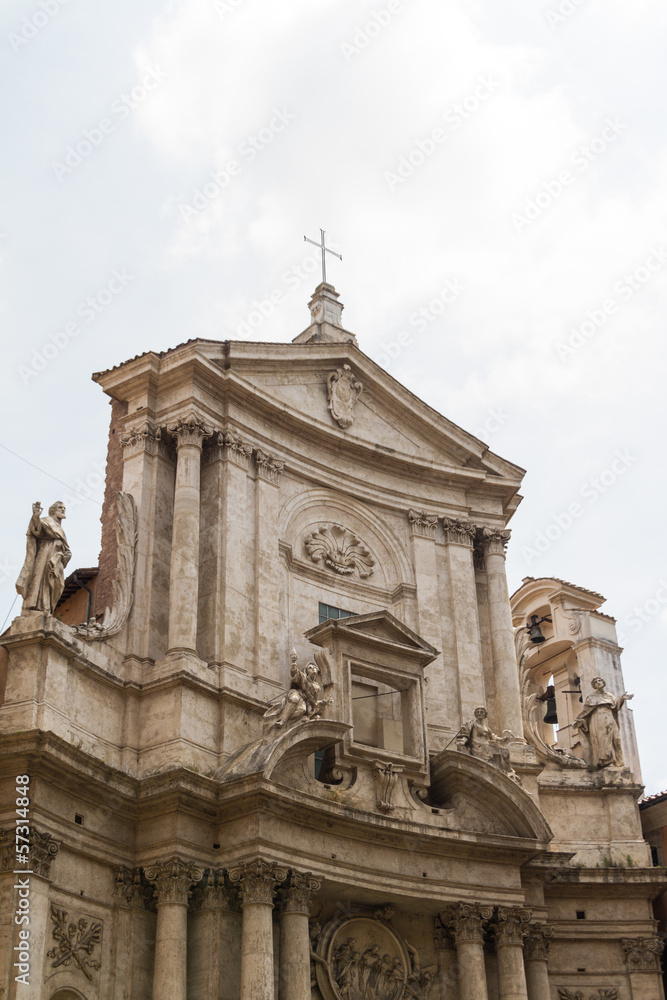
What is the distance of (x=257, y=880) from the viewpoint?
58.1 ft

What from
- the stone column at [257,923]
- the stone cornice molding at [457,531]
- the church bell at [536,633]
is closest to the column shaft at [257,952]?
the stone column at [257,923]

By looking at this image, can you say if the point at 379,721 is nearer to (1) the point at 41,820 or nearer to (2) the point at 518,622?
(1) the point at 41,820

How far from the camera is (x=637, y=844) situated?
2317cm

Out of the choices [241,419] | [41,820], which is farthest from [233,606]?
[41,820]

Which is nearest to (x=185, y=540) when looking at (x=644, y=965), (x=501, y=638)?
(x=501, y=638)

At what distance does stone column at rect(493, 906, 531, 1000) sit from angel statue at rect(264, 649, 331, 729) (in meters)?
4.65

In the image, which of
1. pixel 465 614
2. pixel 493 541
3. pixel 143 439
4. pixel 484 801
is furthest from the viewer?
pixel 493 541

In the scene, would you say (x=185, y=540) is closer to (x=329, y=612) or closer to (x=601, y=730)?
(x=329, y=612)

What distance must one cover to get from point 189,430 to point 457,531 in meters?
6.51

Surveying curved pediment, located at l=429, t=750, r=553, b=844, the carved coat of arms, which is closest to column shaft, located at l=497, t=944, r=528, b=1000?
curved pediment, located at l=429, t=750, r=553, b=844

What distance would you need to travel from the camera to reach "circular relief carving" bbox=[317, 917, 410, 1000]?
19094mm

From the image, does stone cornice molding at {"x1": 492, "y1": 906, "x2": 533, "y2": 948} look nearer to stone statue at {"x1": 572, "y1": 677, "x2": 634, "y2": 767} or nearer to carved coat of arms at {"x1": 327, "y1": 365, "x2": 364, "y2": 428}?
stone statue at {"x1": 572, "y1": 677, "x2": 634, "y2": 767}

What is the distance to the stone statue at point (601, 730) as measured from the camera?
24.0m

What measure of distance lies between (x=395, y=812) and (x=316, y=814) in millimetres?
1870
